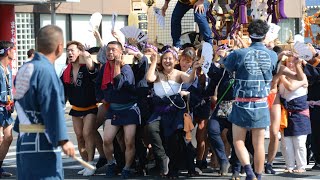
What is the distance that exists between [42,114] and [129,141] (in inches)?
162

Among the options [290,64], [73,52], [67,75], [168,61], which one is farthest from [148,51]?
[290,64]

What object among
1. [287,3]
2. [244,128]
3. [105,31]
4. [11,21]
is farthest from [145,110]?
[287,3]

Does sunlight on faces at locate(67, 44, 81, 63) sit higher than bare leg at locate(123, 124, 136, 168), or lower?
higher

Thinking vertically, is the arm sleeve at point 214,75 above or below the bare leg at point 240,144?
above

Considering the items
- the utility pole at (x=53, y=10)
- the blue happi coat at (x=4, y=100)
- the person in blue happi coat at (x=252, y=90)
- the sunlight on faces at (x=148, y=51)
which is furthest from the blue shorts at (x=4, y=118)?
the utility pole at (x=53, y=10)

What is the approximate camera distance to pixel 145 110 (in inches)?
411

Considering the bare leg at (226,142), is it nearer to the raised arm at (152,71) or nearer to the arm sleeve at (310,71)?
the raised arm at (152,71)

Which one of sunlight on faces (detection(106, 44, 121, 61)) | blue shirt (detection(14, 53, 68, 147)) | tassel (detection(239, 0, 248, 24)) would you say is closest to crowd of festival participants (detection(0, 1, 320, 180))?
sunlight on faces (detection(106, 44, 121, 61))

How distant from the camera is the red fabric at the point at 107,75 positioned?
33.0 ft

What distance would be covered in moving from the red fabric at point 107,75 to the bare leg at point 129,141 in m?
0.65

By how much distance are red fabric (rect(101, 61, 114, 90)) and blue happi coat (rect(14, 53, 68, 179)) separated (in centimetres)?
367

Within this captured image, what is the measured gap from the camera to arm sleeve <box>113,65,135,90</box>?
9.98 meters

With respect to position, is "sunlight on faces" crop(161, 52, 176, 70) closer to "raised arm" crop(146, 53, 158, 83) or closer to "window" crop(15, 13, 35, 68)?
"raised arm" crop(146, 53, 158, 83)

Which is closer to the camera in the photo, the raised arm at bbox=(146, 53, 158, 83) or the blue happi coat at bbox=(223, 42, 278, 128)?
the blue happi coat at bbox=(223, 42, 278, 128)
